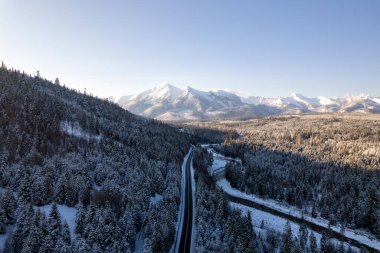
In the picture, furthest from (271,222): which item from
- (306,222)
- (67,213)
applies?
(67,213)

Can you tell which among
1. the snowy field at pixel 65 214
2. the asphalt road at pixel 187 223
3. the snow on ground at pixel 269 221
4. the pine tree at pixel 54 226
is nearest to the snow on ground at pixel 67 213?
the snowy field at pixel 65 214

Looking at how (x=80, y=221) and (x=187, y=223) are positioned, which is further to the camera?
(x=187, y=223)

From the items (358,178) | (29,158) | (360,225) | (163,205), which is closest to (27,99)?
(29,158)

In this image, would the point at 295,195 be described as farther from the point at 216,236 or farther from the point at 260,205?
the point at 216,236

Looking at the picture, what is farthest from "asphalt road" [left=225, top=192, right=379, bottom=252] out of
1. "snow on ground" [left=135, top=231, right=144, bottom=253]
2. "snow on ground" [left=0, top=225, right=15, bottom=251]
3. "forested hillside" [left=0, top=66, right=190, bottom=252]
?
"snow on ground" [left=0, top=225, right=15, bottom=251]

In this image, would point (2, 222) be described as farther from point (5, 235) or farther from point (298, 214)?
point (298, 214)

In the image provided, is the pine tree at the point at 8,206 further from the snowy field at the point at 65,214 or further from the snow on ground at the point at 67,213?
the snow on ground at the point at 67,213
